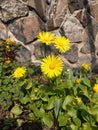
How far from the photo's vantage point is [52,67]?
7.17 feet

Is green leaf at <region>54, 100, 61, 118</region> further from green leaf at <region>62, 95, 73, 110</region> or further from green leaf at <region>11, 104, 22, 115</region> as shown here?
green leaf at <region>11, 104, 22, 115</region>

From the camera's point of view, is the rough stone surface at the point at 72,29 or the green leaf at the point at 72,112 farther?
the rough stone surface at the point at 72,29

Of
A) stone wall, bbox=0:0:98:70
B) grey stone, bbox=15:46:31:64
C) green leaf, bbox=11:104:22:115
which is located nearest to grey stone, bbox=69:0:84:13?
stone wall, bbox=0:0:98:70

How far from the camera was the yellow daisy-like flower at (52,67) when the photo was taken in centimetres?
217

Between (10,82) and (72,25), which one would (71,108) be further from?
(72,25)

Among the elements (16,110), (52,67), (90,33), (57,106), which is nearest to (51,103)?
(57,106)

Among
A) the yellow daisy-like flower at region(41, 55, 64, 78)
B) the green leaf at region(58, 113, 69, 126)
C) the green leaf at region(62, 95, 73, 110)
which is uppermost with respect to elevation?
the yellow daisy-like flower at region(41, 55, 64, 78)

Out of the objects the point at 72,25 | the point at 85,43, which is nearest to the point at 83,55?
the point at 85,43

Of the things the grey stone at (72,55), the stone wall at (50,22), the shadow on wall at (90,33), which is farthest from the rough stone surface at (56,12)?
the grey stone at (72,55)

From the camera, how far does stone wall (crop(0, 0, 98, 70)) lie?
402 centimetres

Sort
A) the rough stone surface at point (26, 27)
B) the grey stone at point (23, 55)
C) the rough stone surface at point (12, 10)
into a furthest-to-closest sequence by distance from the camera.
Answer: the grey stone at point (23, 55)
the rough stone surface at point (26, 27)
the rough stone surface at point (12, 10)

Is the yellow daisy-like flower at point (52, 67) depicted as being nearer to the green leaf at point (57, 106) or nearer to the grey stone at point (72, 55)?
the green leaf at point (57, 106)

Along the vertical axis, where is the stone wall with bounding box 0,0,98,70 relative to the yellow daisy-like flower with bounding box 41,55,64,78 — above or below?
below

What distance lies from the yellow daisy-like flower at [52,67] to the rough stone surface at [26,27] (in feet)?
6.38
